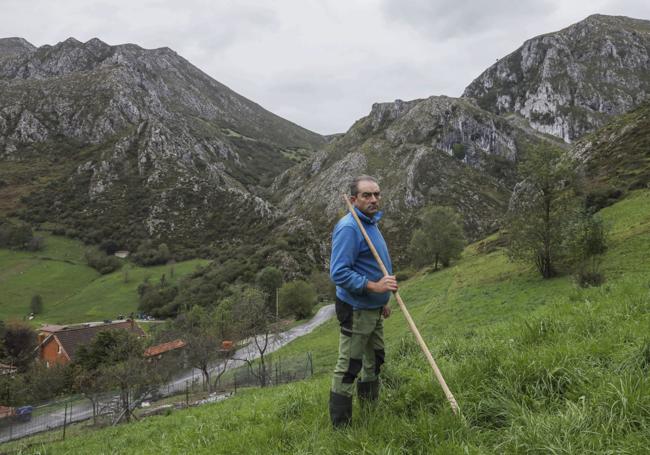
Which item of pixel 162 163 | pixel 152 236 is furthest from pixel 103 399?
pixel 162 163

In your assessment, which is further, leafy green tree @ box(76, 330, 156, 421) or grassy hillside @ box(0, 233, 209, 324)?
grassy hillside @ box(0, 233, 209, 324)

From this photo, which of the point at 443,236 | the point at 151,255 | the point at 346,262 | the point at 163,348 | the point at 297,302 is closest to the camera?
the point at 346,262

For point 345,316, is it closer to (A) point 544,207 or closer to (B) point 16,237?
(A) point 544,207

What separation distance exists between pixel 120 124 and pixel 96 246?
86.8 meters

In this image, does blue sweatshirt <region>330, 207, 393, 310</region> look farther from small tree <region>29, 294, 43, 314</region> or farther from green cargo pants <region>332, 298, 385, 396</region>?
small tree <region>29, 294, 43, 314</region>

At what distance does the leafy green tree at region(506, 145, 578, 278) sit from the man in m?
29.8

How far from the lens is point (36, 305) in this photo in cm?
9575

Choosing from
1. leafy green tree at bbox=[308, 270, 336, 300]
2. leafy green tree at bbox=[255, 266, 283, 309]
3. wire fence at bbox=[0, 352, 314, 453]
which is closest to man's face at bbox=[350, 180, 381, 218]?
wire fence at bbox=[0, 352, 314, 453]

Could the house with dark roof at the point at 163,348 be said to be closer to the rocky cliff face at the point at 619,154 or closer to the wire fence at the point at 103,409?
the wire fence at the point at 103,409

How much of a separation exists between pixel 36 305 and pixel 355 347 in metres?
116

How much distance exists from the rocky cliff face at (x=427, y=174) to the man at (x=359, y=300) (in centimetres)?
13280

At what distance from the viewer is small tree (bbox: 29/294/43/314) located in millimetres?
95250

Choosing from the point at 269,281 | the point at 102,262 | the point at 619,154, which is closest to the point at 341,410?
the point at 619,154

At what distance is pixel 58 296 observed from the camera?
104 meters
